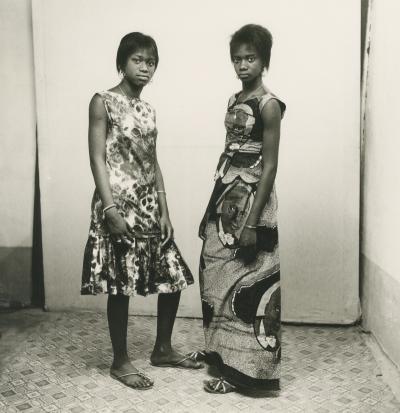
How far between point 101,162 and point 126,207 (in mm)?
225

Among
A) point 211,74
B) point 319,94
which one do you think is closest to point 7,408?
point 211,74

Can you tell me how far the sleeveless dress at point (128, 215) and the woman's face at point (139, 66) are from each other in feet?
0.33

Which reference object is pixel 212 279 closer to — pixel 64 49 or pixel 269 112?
pixel 269 112

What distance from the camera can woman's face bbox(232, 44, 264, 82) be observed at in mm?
2133

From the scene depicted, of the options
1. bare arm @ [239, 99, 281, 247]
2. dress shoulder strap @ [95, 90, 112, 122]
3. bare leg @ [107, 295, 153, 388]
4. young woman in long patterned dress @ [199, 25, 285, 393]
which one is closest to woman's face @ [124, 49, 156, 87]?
dress shoulder strap @ [95, 90, 112, 122]

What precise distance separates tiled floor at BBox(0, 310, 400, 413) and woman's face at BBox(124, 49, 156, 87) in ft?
4.47

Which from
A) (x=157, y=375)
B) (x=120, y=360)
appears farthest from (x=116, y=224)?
(x=157, y=375)

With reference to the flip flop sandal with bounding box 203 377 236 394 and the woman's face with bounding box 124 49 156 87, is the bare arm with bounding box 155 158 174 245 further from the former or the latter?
the flip flop sandal with bounding box 203 377 236 394

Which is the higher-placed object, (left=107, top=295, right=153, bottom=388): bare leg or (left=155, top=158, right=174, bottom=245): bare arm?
(left=155, top=158, right=174, bottom=245): bare arm

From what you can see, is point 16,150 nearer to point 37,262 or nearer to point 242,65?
point 37,262

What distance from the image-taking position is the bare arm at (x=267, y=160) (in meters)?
2.11

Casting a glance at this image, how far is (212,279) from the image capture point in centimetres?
234

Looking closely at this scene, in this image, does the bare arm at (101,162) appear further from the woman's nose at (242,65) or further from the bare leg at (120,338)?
the woman's nose at (242,65)

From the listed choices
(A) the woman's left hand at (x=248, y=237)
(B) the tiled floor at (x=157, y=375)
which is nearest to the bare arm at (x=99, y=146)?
(A) the woman's left hand at (x=248, y=237)
